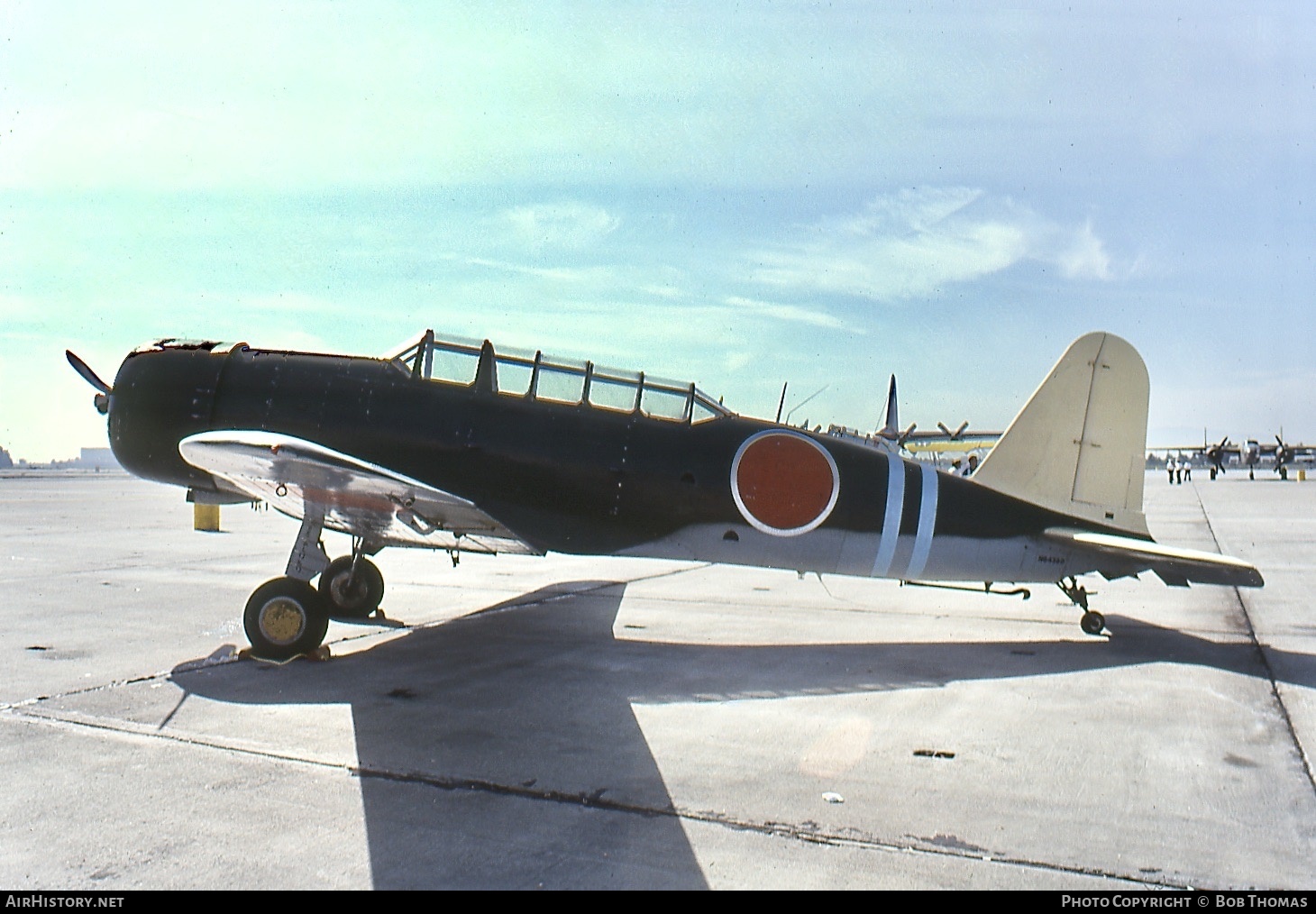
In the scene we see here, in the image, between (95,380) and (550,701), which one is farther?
(95,380)

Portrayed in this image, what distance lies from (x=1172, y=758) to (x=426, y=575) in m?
9.36

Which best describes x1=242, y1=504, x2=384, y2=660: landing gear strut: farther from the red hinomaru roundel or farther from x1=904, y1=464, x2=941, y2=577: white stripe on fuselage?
x1=904, y1=464, x2=941, y2=577: white stripe on fuselage

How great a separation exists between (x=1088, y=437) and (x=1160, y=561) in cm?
136

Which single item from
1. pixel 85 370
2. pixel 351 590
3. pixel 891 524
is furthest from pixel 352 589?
pixel 891 524

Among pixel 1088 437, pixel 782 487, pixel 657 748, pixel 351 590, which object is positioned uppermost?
pixel 1088 437

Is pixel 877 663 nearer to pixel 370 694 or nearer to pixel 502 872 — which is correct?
pixel 370 694

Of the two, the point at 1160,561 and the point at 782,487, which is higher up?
the point at 782,487

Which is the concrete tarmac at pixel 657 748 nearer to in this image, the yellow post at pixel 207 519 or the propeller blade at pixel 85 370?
the propeller blade at pixel 85 370

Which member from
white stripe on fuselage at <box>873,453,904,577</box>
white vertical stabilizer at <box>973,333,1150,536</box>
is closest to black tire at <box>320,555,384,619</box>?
white stripe on fuselage at <box>873,453,904,577</box>

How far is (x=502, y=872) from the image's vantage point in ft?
10.6

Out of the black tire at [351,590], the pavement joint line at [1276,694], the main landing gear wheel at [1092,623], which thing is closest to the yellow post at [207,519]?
the black tire at [351,590]

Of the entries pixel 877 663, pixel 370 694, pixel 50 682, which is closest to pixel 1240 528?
pixel 877 663

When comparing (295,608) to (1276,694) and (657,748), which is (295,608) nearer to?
(657,748)

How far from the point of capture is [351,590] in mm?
8555
